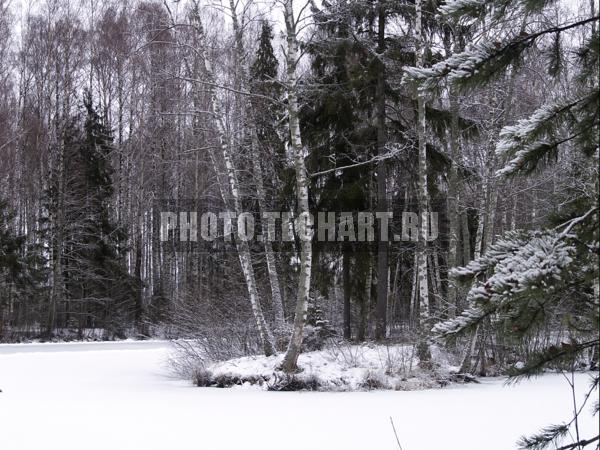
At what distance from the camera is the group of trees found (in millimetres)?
2461

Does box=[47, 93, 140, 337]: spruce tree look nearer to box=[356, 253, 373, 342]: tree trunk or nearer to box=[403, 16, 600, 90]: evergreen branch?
box=[356, 253, 373, 342]: tree trunk

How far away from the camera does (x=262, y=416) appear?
7.57 m

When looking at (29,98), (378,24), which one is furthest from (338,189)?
(29,98)

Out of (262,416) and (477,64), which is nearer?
(477,64)

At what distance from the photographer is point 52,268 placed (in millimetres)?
26516

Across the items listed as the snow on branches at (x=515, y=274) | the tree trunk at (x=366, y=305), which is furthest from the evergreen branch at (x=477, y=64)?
the tree trunk at (x=366, y=305)

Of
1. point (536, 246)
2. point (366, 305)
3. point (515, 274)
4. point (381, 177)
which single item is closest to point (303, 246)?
point (381, 177)

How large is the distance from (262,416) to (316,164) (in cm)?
953

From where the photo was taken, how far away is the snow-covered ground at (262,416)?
606 centimetres

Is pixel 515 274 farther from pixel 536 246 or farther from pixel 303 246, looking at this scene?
pixel 303 246

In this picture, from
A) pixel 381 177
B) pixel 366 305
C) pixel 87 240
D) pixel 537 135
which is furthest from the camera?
pixel 87 240

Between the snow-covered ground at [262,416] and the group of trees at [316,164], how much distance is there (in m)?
0.97

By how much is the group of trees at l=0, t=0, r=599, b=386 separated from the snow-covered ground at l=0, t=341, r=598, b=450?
97cm

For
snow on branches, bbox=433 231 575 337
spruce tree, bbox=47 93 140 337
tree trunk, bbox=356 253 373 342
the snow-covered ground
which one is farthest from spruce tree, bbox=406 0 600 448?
spruce tree, bbox=47 93 140 337
